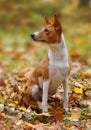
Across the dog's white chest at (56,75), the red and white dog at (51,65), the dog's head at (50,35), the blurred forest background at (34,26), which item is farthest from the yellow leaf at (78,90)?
the blurred forest background at (34,26)

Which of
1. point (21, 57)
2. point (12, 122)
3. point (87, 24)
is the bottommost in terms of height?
point (12, 122)

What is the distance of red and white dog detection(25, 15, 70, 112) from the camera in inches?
277

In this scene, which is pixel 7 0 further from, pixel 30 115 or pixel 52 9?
pixel 30 115

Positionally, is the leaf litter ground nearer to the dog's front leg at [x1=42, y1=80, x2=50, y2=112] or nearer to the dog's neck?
the dog's front leg at [x1=42, y1=80, x2=50, y2=112]

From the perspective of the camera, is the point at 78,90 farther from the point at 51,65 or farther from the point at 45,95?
the point at 51,65

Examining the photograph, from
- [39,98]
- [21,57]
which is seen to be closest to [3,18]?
[21,57]

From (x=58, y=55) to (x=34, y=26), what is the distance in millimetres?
14231

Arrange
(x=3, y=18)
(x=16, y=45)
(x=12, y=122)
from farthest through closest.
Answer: (x=3, y=18) < (x=16, y=45) < (x=12, y=122)

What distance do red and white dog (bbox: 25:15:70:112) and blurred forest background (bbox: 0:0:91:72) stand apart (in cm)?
602

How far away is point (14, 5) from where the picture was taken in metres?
22.9

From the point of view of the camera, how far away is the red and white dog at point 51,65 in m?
7.05

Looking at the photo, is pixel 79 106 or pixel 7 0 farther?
pixel 7 0

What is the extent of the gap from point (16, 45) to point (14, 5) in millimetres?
5637

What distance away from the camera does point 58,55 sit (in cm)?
718
